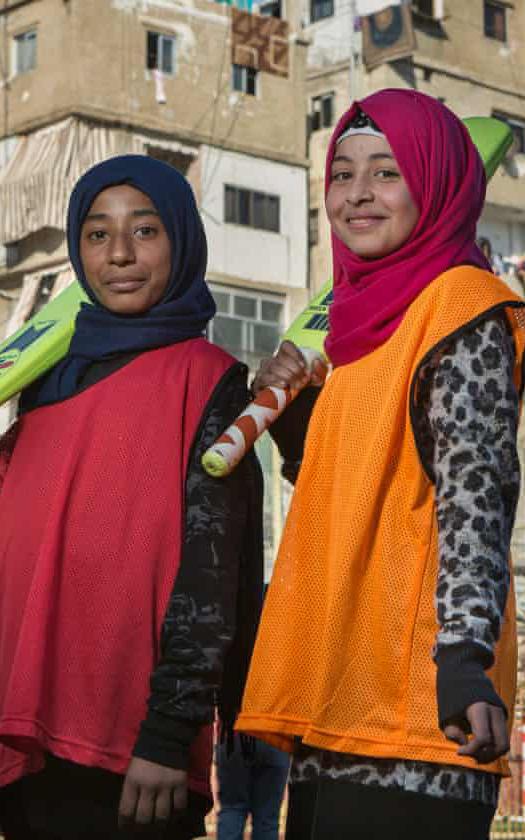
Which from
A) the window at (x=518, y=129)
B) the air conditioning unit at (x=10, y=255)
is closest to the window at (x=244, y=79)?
the air conditioning unit at (x=10, y=255)

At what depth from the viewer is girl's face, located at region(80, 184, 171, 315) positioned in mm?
3727

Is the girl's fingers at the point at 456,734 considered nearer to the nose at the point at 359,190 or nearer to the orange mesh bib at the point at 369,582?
the orange mesh bib at the point at 369,582

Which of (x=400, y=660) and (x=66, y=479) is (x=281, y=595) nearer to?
(x=400, y=660)

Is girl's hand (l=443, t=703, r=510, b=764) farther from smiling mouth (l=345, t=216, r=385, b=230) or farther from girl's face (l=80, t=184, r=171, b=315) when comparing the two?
girl's face (l=80, t=184, r=171, b=315)

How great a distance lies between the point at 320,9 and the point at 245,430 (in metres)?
32.2

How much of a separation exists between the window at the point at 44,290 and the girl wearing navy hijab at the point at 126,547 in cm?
2660

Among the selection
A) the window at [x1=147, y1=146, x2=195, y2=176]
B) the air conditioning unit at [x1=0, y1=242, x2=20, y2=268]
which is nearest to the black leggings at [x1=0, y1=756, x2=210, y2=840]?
the air conditioning unit at [x1=0, y1=242, x2=20, y2=268]

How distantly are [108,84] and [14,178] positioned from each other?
2.30 meters

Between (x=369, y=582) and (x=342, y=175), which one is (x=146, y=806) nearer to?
(x=369, y=582)

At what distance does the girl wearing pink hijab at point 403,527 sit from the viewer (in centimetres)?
288

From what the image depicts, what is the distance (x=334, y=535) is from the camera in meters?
3.10

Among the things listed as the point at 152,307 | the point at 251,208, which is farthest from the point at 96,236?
the point at 251,208

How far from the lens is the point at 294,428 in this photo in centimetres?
360

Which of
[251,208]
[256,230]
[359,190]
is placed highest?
[251,208]
